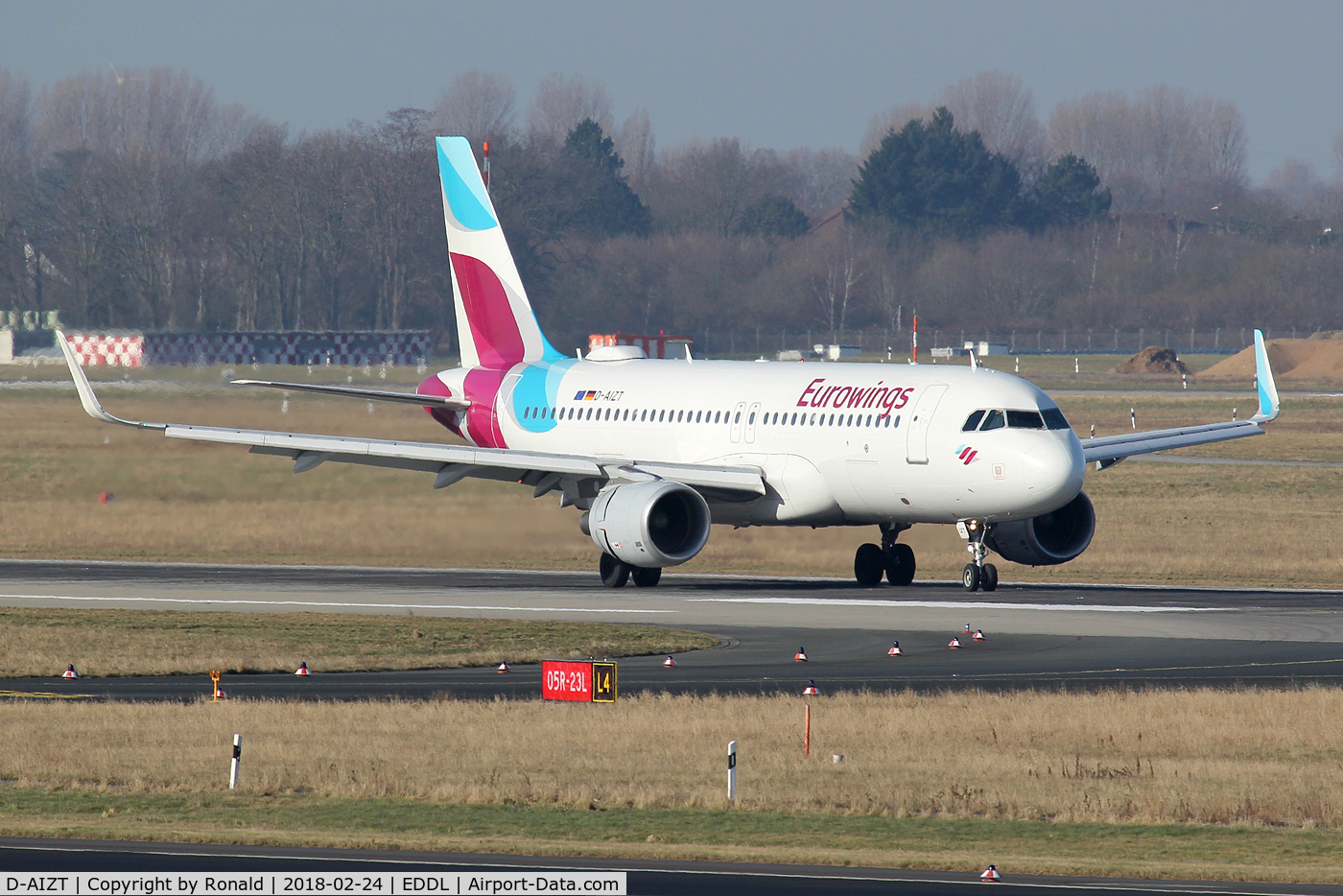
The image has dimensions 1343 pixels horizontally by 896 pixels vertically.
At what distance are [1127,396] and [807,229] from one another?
6536 centimetres

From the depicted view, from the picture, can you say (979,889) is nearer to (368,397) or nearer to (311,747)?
(311,747)

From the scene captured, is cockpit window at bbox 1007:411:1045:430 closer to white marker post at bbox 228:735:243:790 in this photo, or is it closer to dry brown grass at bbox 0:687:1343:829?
dry brown grass at bbox 0:687:1343:829

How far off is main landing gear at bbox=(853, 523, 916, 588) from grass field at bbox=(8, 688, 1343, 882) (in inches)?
616

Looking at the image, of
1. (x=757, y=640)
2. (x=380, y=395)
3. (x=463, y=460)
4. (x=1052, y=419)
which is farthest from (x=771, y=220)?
(x=757, y=640)

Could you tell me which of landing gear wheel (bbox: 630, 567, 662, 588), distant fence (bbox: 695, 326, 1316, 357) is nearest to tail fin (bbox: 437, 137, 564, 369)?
landing gear wheel (bbox: 630, 567, 662, 588)

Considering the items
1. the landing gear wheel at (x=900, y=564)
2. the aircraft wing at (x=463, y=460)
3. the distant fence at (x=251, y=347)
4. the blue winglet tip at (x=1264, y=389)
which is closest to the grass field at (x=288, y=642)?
the aircraft wing at (x=463, y=460)

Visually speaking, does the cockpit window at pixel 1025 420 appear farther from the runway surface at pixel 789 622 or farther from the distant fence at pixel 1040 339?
the distant fence at pixel 1040 339

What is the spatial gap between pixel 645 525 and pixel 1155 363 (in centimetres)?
9577

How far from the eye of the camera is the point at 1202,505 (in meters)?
59.3

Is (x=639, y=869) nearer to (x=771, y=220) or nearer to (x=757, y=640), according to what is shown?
(x=757, y=640)

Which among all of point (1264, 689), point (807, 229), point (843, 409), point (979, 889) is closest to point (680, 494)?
point (843, 409)

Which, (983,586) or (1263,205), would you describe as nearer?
(983,586)
